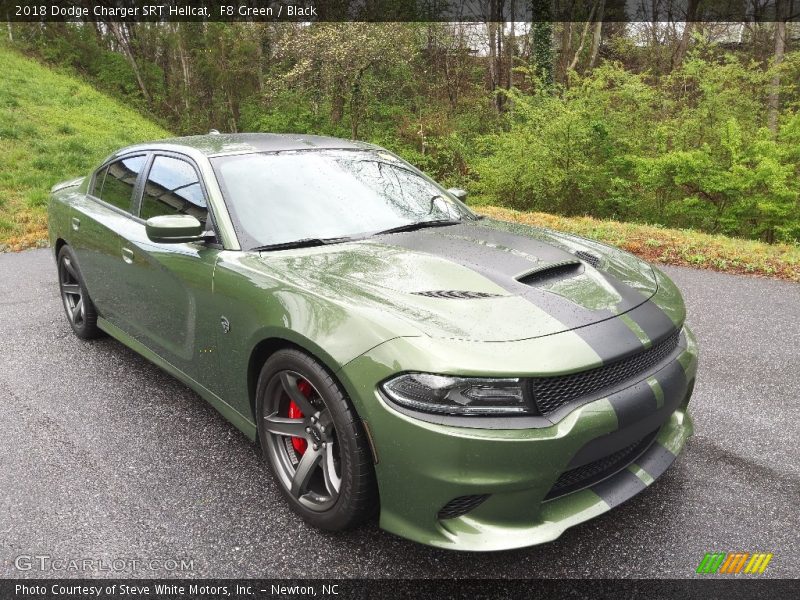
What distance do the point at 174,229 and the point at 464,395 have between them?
158 centimetres

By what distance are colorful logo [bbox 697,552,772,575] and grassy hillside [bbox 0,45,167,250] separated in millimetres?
9173

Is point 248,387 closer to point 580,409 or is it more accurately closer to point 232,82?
point 580,409

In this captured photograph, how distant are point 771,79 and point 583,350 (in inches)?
574

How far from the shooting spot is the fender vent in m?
2.71

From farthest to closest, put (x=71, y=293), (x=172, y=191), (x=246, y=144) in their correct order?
(x=71, y=293)
(x=246, y=144)
(x=172, y=191)

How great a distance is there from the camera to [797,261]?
21.1ft

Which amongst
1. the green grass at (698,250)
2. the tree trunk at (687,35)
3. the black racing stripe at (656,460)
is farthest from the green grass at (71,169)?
the tree trunk at (687,35)

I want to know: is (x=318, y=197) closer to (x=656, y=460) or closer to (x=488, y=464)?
(x=488, y=464)

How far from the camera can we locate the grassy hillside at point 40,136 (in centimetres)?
973

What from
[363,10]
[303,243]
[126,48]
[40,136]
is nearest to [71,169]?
[40,136]

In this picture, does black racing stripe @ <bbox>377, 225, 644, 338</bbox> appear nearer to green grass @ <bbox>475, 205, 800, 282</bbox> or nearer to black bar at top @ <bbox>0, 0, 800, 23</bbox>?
green grass @ <bbox>475, 205, 800, 282</bbox>

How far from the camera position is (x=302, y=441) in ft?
8.23

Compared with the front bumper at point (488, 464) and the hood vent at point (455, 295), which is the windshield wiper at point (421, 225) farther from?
the front bumper at point (488, 464)

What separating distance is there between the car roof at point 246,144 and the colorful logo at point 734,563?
2843 millimetres
